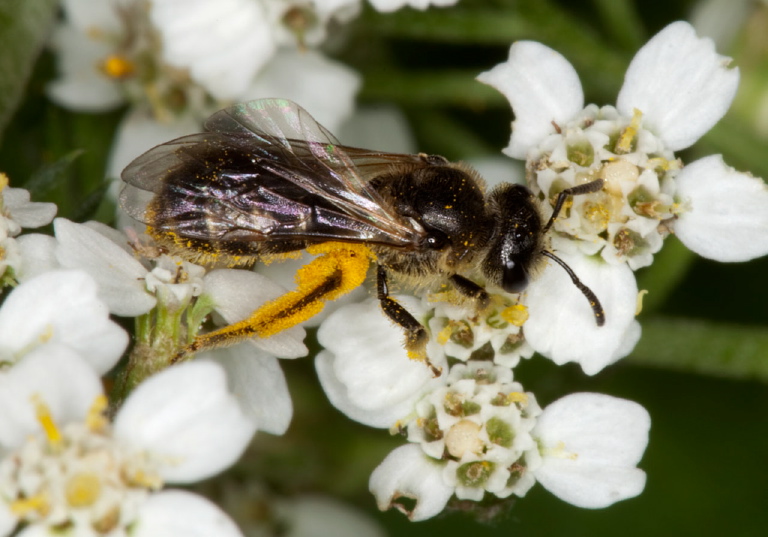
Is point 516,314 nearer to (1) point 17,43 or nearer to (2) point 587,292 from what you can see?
(2) point 587,292

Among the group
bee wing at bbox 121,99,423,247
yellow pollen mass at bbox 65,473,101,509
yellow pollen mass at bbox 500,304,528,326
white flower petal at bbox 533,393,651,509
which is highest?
bee wing at bbox 121,99,423,247

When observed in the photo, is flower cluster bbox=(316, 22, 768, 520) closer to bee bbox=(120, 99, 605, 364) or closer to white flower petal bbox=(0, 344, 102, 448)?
bee bbox=(120, 99, 605, 364)

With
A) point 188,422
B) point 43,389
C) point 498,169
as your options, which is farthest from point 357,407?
point 498,169

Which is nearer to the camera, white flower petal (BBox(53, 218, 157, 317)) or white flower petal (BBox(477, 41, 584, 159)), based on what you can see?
white flower petal (BBox(53, 218, 157, 317))

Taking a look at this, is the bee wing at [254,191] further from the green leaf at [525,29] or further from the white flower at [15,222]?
the green leaf at [525,29]

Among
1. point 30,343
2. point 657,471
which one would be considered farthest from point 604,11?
point 30,343

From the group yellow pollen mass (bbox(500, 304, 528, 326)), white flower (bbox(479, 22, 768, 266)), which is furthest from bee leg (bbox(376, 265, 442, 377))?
white flower (bbox(479, 22, 768, 266))

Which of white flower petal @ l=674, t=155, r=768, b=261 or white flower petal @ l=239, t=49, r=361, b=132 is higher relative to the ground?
white flower petal @ l=674, t=155, r=768, b=261
